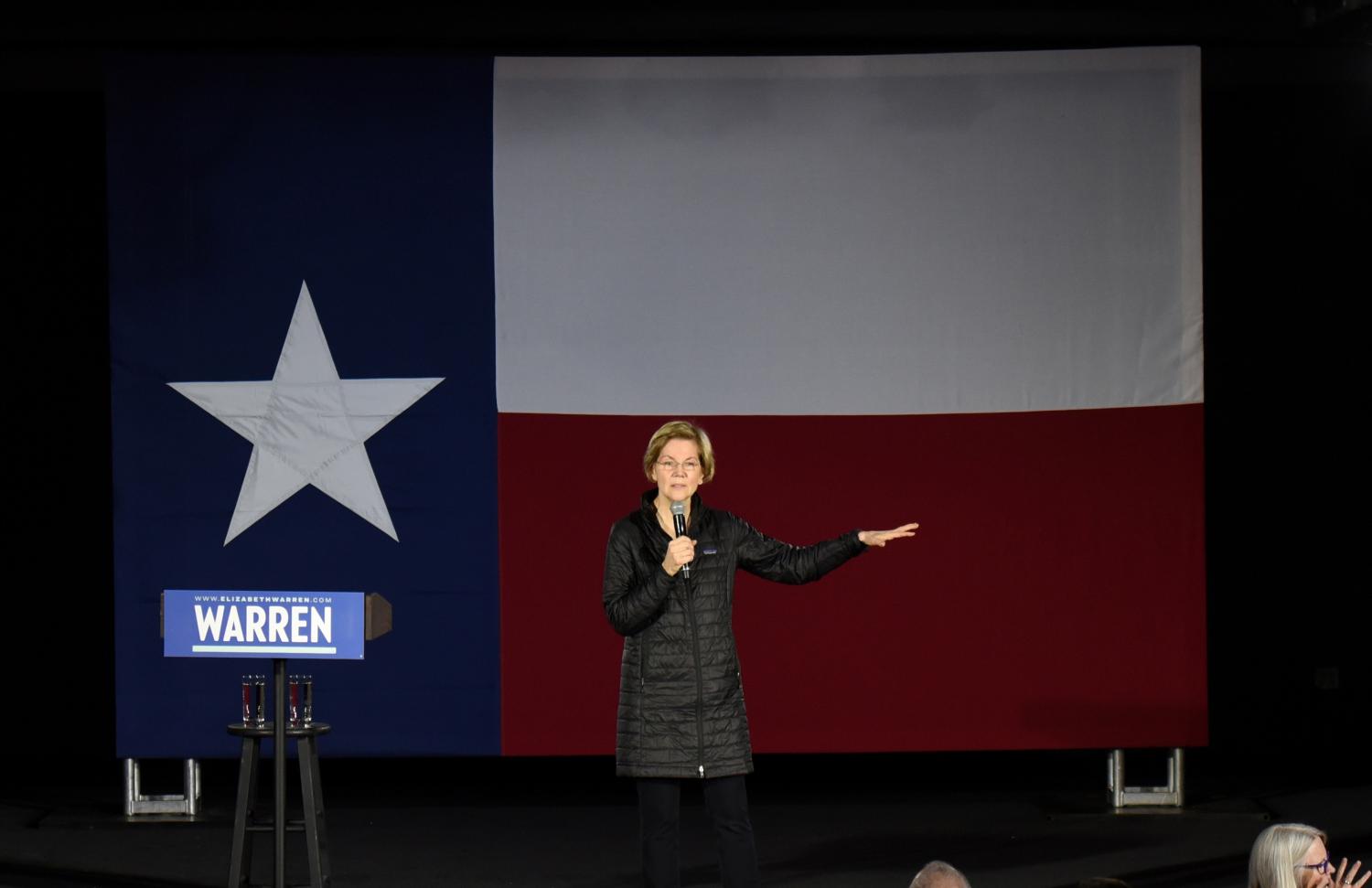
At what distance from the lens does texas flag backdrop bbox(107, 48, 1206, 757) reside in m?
4.91

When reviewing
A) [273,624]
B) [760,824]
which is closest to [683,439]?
[273,624]

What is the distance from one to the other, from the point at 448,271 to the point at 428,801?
5.46ft

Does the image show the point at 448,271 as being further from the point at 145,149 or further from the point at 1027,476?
the point at 1027,476

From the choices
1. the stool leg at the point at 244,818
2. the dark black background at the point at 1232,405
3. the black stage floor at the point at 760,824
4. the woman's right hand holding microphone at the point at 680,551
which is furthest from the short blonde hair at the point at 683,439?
the dark black background at the point at 1232,405

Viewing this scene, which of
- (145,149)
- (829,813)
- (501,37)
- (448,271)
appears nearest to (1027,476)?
(829,813)

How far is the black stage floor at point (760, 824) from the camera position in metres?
4.34

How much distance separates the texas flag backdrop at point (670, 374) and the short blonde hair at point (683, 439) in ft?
5.15

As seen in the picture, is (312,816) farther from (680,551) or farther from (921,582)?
(921,582)

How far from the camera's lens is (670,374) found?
4945 millimetres

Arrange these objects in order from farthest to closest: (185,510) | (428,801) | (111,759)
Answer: (111,759) < (428,801) < (185,510)

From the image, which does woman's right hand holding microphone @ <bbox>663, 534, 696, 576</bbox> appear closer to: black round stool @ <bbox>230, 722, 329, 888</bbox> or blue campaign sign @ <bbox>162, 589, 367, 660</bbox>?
blue campaign sign @ <bbox>162, 589, 367, 660</bbox>

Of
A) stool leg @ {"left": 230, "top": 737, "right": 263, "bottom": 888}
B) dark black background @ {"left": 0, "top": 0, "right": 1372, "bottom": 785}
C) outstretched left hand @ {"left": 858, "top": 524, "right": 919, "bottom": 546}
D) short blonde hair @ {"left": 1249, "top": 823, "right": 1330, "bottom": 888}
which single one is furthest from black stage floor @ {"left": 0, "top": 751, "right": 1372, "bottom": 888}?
short blonde hair @ {"left": 1249, "top": 823, "right": 1330, "bottom": 888}

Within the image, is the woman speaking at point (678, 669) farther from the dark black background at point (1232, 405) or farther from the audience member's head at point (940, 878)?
the dark black background at point (1232, 405)

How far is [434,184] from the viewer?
4949mm
